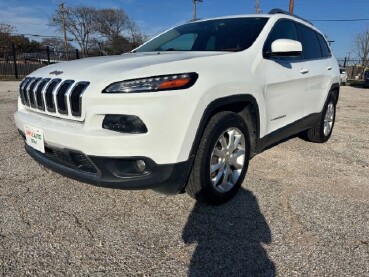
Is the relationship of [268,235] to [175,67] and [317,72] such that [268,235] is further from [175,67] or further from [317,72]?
[317,72]

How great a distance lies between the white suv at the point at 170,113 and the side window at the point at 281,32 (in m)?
0.02

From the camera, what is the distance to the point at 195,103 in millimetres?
2312

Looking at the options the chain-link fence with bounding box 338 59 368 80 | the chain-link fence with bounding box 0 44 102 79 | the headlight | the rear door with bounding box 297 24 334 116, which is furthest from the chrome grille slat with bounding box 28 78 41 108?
the chain-link fence with bounding box 338 59 368 80

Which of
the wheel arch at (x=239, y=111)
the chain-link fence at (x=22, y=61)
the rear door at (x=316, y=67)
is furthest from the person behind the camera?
the chain-link fence at (x=22, y=61)

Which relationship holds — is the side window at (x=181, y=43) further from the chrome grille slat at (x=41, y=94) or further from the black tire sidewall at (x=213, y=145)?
the chrome grille slat at (x=41, y=94)

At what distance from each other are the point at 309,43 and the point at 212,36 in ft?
5.15

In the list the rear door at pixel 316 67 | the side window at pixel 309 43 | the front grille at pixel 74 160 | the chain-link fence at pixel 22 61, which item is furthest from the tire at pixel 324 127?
the chain-link fence at pixel 22 61

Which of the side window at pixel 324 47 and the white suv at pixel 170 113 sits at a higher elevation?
the side window at pixel 324 47

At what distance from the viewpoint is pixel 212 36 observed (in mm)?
3613

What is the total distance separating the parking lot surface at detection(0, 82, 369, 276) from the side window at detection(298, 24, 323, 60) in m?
1.59

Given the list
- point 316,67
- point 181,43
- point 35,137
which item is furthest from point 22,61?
point 35,137

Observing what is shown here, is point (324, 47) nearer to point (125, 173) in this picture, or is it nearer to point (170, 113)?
point (170, 113)

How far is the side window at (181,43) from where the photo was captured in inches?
143

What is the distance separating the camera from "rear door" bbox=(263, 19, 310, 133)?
323 cm
